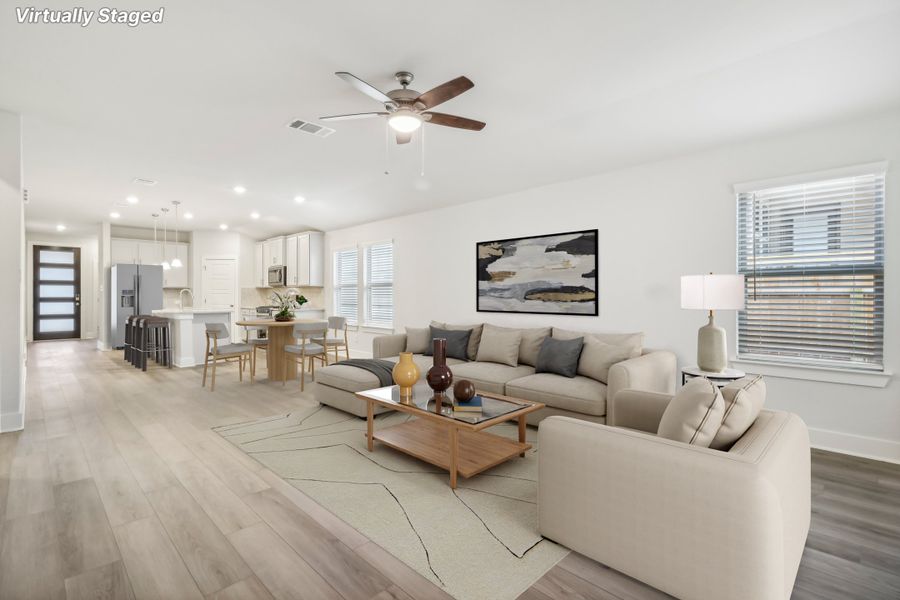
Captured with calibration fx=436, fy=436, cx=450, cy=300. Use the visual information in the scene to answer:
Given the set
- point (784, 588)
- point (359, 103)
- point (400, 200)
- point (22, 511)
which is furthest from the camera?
point (400, 200)

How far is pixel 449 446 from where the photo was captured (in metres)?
2.87

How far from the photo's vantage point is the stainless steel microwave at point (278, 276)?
9.13 metres

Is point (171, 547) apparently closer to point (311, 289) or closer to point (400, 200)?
point (400, 200)

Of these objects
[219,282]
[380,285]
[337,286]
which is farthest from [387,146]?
[219,282]

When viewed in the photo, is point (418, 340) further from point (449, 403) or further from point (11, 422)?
point (11, 422)

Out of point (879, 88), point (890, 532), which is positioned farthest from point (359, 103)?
point (890, 532)

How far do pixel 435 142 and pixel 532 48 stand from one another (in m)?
1.87

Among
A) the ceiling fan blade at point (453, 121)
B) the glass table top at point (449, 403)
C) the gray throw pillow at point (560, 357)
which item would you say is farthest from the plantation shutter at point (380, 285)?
the ceiling fan blade at point (453, 121)

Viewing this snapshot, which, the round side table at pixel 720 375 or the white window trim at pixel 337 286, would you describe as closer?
the round side table at pixel 720 375

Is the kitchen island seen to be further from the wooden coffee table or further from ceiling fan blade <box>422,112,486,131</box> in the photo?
ceiling fan blade <box>422,112,486,131</box>

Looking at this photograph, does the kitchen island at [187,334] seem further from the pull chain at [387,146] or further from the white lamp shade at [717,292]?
the white lamp shade at [717,292]

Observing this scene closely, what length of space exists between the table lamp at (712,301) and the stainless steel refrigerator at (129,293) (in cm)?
1006

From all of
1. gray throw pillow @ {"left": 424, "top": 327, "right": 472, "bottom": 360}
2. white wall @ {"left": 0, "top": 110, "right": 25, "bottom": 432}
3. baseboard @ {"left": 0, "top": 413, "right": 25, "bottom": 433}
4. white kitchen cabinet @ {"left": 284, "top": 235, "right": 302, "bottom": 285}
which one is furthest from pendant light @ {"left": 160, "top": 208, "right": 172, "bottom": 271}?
gray throw pillow @ {"left": 424, "top": 327, "right": 472, "bottom": 360}

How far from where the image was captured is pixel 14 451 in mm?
3260
